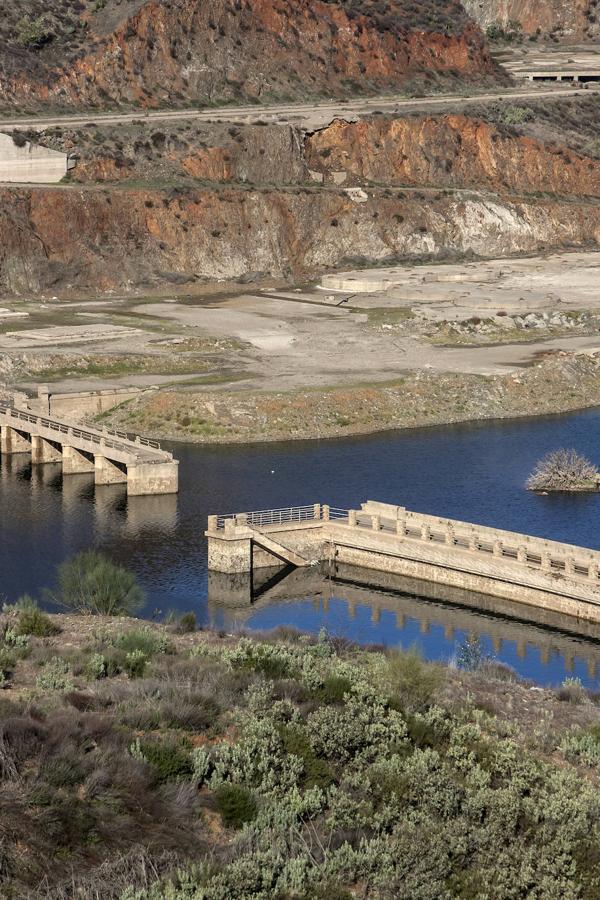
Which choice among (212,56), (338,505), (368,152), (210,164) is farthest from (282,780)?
(212,56)

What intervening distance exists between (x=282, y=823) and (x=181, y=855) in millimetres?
2509

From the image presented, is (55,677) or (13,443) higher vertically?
(55,677)

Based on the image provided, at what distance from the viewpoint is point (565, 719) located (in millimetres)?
41375

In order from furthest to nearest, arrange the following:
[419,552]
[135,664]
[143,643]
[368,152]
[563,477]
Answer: [368,152], [563,477], [419,552], [143,643], [135,664]

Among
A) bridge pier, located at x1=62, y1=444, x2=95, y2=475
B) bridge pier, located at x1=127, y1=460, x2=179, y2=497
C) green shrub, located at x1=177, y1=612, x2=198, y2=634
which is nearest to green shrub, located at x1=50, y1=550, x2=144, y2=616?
green shrub, located at x1=177, y1=612, x2=198, y2=634

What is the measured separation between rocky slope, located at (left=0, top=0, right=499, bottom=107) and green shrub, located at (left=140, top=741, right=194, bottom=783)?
137 meters

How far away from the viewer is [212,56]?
174750 millimetres

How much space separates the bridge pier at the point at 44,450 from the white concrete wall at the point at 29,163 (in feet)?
212

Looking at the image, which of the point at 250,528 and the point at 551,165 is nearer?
the point at 250,528

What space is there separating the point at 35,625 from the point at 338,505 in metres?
27.4

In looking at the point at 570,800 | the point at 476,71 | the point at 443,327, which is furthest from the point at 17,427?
the point at 476,71

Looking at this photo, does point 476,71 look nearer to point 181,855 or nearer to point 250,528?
point 250,528

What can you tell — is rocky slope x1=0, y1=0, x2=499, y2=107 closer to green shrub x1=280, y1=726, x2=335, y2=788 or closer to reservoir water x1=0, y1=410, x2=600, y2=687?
reservoir water x1=0, y1=410, x2=600, y2=687

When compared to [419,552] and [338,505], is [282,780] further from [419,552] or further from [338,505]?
[338,505]
